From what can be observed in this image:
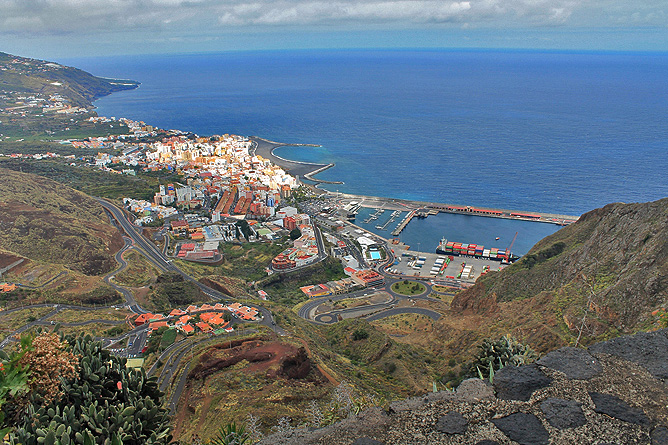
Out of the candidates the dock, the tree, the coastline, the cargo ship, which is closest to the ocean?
the coastline

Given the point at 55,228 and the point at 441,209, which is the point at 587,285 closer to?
the point at 55,228

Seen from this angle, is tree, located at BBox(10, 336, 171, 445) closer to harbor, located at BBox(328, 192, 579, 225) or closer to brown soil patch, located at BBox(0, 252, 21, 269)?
brown soil patch, located at BBox(0, 252, 21, 269)

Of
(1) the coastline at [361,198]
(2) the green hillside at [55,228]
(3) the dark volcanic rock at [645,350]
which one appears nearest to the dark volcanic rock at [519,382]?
(3) the dark volcanic rock at [645,350]

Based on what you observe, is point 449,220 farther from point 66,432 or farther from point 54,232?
point 66,432

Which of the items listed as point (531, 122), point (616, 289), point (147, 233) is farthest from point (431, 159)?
point (616, 289)

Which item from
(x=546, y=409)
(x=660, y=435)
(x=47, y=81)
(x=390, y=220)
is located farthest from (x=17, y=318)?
(x=47, y=81)

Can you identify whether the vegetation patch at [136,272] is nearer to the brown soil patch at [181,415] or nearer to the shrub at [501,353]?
the brown soil patch at [181,415]

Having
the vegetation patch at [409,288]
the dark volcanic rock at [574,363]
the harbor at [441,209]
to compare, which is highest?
the dark volcanic rock at [574,363]
